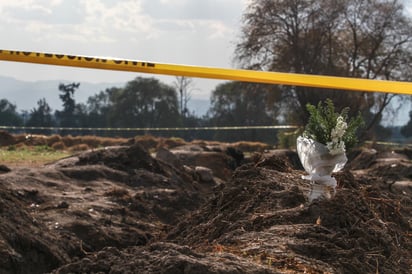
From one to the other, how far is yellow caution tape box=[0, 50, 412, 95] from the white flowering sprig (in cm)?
343

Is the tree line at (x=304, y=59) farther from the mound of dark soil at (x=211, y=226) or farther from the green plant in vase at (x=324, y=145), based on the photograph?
the green plant in vase at (x=324, y=145)

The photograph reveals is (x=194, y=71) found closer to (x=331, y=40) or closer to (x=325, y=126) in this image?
(x=325, y=126)

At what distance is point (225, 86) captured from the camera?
43.6 m

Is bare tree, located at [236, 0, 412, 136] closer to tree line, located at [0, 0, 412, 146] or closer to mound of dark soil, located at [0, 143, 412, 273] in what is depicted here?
tree line, located at [0, 0, 412, 146]

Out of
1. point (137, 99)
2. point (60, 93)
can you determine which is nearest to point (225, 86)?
point (137, 99)

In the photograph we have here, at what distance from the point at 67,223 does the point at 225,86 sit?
103 feet

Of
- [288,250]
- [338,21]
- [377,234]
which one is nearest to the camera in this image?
A: [288,250]

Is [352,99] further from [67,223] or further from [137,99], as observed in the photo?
[67,223]

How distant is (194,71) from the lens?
1312cm

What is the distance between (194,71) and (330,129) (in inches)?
157

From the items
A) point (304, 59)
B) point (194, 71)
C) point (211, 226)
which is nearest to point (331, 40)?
point (304, 59)

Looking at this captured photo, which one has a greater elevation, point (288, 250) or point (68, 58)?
point (68, 58)

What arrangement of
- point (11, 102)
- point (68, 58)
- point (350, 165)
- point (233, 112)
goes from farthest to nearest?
point (233, 112), point (11, 102), point (350, 165), point (68, 58)

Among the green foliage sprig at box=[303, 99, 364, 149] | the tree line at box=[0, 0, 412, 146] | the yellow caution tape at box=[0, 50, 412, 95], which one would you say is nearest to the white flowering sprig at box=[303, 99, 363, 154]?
the green foliage sprig at box=[303, 99, 364, 149]
